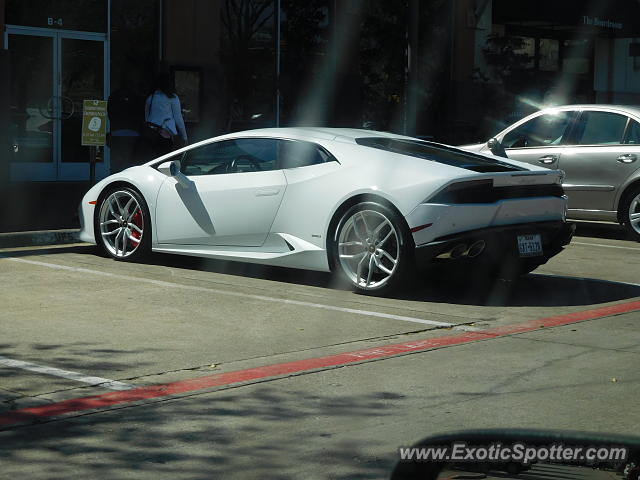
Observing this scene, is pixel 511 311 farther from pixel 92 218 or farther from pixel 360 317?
pixel 92 218

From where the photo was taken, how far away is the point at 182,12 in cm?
1984

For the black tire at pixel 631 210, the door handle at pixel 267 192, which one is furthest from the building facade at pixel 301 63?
the door handle at pixel 267 192

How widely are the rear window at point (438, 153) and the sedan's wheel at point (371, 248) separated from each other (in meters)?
0.68

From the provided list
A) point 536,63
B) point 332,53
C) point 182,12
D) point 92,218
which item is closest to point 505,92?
point 536,63

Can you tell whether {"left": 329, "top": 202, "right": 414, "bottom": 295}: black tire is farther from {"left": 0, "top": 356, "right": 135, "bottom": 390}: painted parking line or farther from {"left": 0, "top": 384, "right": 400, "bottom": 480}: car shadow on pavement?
{"left": 0, "top": 356, "right": 135, "bottom": 390}: painted parking line

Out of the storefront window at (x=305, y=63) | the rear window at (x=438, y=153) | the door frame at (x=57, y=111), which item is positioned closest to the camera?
the rear window at (x=438, y=153)

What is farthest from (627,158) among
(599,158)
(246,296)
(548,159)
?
(246,296)

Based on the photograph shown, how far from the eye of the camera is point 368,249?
27.7 feet

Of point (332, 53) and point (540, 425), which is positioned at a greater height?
point (332, 53)

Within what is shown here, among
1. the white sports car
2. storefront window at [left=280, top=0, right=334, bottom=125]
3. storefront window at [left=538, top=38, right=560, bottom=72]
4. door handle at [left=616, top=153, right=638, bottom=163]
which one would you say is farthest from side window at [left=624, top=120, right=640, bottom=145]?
storefront window at [left=538, top=38, right=560, bottom=72]

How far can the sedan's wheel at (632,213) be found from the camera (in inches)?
496

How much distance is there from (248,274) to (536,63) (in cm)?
1984

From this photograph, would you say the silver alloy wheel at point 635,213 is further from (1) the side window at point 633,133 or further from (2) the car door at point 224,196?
(2) the car door at point 224,196

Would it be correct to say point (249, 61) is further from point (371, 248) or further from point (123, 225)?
point (371, 248)
